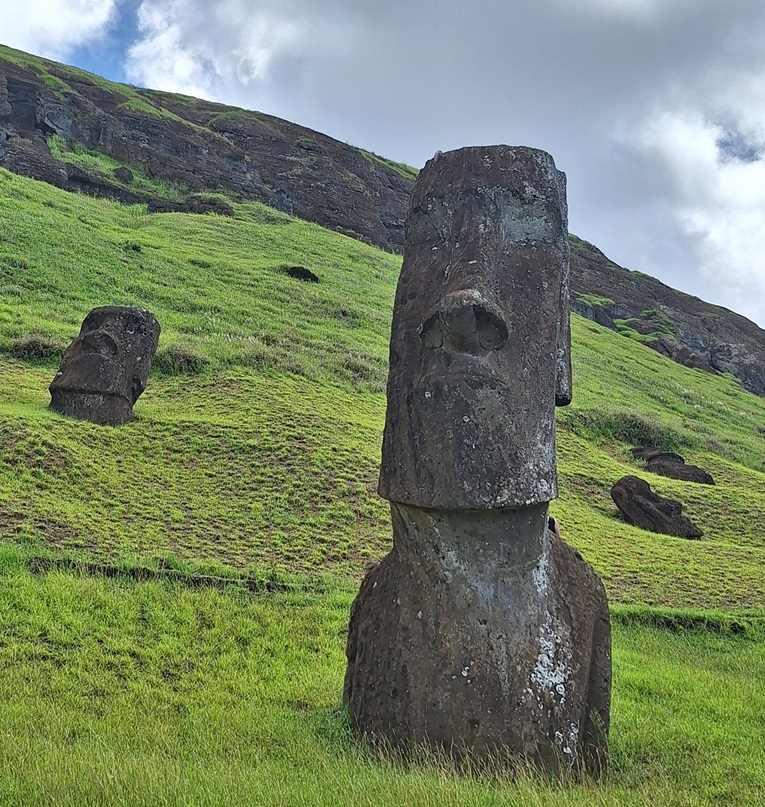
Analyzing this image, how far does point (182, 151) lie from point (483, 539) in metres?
62.6

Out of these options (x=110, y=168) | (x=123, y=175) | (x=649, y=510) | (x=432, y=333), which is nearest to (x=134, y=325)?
(x=649, y=510)

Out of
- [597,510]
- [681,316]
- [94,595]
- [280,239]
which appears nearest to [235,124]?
[280,239]

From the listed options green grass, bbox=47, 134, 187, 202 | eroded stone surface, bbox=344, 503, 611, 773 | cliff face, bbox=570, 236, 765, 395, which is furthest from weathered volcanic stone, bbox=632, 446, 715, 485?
green grass, bbox=47, 134, 187, 202

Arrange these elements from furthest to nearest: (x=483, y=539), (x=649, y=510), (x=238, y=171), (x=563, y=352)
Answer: (x=238, y=171) < (x=649, y=510) < (x=563, y=352) < (x=483, y=539)

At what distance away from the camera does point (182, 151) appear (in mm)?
60250

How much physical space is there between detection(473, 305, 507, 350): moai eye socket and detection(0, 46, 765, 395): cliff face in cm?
4575

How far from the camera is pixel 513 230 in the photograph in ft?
15.0

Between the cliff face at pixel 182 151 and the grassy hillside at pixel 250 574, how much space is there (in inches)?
1017

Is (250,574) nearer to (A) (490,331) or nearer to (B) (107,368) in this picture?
(A) (490,331)

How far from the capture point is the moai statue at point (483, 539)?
3939mm

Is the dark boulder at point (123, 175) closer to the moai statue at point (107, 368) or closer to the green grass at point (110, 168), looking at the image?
the green grass at point (110, 168)

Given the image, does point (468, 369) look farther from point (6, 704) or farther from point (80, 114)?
point (80, 114)

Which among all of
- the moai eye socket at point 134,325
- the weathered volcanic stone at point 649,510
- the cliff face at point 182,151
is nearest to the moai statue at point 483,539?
the weathered volcanic stone at point 649,510

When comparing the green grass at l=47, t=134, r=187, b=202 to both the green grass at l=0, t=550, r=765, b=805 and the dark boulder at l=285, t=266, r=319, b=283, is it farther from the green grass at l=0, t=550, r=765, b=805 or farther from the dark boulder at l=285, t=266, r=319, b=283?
the green grass at l=0, t=550, r=765, b=805
